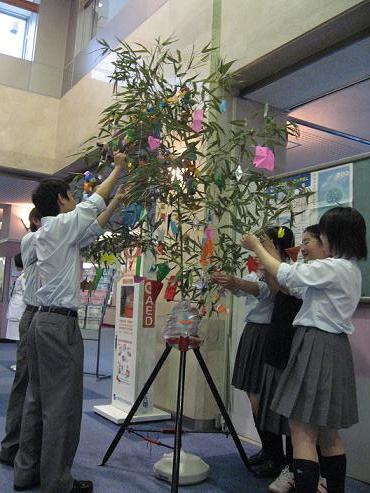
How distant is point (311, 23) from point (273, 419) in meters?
2.41

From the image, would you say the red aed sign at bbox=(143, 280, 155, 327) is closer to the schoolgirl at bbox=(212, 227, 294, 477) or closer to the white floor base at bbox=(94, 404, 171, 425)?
the white floor base at bbox=(94, 404, 171, 425)

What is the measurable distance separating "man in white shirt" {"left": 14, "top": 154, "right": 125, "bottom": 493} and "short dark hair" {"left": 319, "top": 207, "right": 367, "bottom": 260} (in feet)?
3.36

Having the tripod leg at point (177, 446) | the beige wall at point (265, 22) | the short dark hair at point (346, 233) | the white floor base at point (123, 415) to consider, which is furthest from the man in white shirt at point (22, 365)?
the beige wall at point (265, 22)

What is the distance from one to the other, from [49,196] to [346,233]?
4.84ft

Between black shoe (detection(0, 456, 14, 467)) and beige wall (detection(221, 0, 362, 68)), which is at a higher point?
beige wall (detection(221, 0, 362, 68))

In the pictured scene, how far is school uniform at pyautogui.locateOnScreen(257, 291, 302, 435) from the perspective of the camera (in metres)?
2.41

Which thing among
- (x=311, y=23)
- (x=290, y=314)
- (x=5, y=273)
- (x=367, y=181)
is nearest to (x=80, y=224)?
(x=290, y=314)

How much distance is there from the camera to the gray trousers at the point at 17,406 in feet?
8.89

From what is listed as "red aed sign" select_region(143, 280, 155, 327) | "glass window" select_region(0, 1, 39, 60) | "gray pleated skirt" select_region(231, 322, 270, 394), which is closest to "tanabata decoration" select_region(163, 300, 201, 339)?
"gray pleated skirt" select_region(231, 322, 270, 394)

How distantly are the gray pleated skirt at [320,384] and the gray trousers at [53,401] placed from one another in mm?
954

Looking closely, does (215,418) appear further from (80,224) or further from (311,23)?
(311,23)

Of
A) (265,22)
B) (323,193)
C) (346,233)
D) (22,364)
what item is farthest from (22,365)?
(265,22)

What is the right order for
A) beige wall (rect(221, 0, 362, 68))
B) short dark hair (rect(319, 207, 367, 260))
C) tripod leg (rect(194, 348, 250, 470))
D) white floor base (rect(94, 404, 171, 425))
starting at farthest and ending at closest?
white floor base (rect(94, 404, 171, 425)), beige wall (rect(221, 0, 362, 68)), tripod leg (rect(194, 348, 250, 470)), short dark hair (rect(319, 207, 367, 260))

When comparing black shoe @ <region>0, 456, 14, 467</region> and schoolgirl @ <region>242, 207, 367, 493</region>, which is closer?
schoolgirl @ <region>242, 207, 367, 493</region>
